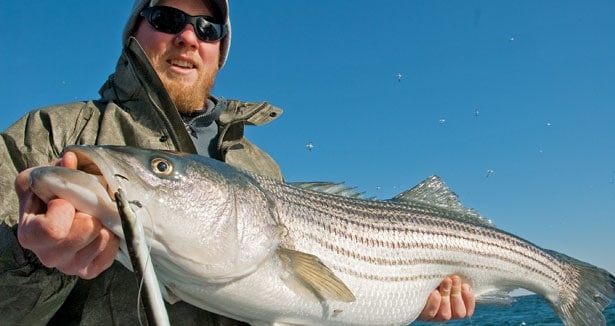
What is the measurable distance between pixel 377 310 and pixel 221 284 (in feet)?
4.72

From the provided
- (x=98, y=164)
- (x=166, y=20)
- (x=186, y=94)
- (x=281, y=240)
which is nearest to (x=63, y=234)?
(x=98, y=164)

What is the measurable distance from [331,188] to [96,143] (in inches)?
75.2

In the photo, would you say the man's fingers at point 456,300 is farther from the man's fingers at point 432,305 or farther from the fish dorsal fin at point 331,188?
the fish dorsal fin at point 331,188

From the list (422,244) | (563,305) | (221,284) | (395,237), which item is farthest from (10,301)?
(563,305)

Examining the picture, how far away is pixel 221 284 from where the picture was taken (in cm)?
327

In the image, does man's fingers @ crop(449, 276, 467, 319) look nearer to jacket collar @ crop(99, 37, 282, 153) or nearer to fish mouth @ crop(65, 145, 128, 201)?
jacket collar @ crop(99, 37, 282, 153)

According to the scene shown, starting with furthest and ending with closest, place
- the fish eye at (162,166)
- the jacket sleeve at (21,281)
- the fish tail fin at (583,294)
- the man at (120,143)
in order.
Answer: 1. the fish tail fin at (583,294)
2. the jacket sleeve at (21,281)
3. the fish eye at (162,166)
4. the man at (120,143)

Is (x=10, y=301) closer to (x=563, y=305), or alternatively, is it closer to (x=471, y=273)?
(x=471, y=273)

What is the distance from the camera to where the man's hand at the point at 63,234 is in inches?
98.7

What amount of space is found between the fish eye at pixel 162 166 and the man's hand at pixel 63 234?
45 cm

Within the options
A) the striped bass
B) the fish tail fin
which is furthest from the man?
the fish tail fin

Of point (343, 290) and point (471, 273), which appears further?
point (471, 273)

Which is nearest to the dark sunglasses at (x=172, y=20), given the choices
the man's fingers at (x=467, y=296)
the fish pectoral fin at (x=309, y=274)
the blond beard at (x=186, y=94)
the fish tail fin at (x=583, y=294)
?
the blond beard at (x=186, y=94)

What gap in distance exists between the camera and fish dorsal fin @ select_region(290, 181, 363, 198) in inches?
181
